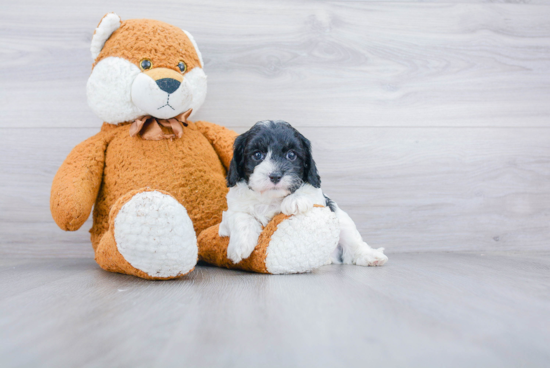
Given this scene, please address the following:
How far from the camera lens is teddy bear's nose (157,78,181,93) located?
1213mm

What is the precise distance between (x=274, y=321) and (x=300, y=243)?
0.39 metres

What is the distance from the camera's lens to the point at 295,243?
41.7 inches

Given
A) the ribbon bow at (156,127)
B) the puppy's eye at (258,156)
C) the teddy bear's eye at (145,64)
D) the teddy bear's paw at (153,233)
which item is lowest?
the teddy bear's paw at (153,233)

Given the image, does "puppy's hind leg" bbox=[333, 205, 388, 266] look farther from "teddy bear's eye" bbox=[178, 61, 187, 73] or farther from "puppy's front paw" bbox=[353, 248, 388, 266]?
"teddy bear's eye" bbox=[178, 61, 187, 73]

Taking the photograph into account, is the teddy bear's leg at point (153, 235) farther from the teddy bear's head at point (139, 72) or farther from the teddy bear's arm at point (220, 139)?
the teddy bear's arm at point (220, 139)

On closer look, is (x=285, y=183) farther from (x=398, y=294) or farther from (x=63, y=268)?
(x=63, y=268)

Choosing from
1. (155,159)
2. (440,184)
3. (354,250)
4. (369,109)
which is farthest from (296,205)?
(440,184)

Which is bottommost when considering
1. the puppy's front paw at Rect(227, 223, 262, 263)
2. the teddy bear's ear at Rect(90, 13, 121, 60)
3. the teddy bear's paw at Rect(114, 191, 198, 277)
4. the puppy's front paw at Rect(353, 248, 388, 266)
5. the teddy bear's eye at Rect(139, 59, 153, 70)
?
the puppy's front paw at Rect(353, 248, 388, 266)

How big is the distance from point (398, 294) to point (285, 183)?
0.40 meters

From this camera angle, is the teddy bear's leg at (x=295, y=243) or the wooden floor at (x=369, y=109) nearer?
the teddy bear's leg at (x=295, y=243)

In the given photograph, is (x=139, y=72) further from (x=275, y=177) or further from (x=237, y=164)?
(x=275, y=177)

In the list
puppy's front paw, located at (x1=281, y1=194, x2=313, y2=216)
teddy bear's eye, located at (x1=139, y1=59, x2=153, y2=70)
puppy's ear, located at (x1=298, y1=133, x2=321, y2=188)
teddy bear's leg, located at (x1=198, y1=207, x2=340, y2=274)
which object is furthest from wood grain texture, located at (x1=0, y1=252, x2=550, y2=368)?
teddy bear's eye, located at (x1=139, y1=59, x2=153, y2=70)

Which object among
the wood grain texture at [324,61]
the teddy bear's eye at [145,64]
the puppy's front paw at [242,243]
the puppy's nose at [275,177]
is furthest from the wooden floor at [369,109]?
the teddy bear's eye at [145,64]

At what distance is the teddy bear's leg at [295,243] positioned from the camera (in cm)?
106
